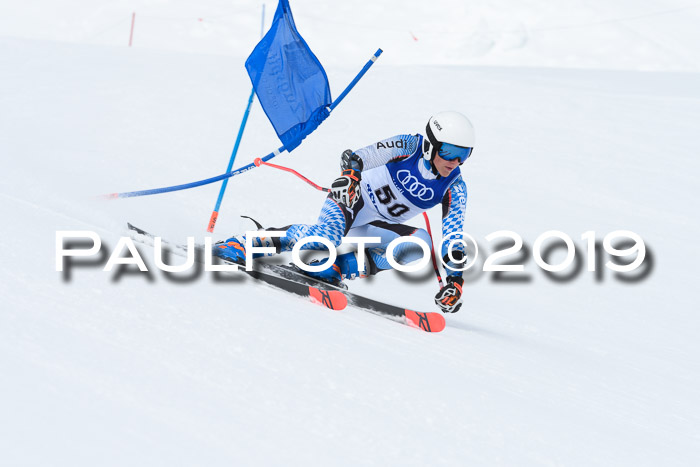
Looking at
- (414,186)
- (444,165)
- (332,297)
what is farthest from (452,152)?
(332,297)

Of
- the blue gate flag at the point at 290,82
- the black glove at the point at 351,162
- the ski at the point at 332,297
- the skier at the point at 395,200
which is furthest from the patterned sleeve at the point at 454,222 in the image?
the blue gate flag at the point at 290,82

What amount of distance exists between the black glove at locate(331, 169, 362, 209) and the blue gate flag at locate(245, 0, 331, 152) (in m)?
1.18

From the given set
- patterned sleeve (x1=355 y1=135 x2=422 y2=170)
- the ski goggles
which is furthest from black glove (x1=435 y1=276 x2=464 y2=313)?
patterned sleeve (x1=355 y1=135 x2=422 y2=170)

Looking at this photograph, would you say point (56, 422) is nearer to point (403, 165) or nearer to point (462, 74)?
point (403, 165)

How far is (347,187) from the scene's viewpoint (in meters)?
4.30

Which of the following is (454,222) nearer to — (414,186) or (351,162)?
(414,186)

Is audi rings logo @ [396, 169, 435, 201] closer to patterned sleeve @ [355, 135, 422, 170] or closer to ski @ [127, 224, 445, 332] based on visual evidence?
patterned sleeve @ [355, 135, 422, 170]

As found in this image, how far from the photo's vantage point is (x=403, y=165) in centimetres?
463

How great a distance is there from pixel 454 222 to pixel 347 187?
2.18ft

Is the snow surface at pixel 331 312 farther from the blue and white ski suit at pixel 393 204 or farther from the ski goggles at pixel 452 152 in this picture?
the ski goggles at pixel 452 152

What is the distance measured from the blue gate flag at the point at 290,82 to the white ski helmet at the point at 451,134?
1371 mm

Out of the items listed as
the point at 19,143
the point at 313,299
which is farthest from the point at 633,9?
the point at 313,299

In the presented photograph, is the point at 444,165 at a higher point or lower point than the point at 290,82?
lower

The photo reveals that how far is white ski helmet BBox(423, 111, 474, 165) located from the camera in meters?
4.25
